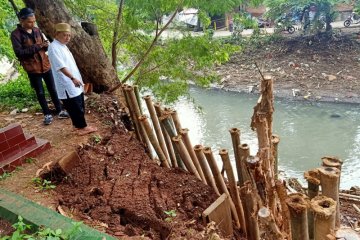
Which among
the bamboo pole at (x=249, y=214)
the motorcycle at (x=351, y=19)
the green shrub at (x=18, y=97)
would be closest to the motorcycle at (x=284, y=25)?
the motorcycle at (x=351, y=19)

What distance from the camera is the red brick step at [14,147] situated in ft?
10.7

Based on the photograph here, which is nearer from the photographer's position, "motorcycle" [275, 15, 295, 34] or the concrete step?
the concrete step

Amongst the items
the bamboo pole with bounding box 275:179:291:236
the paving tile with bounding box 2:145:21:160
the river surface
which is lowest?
the river surface

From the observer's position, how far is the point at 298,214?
1.61 metres

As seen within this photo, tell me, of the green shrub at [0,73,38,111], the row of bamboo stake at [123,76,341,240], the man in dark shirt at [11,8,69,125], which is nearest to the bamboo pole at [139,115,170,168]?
the row of bamboo stake at [123,76,341,240]

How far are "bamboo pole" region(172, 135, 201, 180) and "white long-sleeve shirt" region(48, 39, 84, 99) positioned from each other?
123 cm

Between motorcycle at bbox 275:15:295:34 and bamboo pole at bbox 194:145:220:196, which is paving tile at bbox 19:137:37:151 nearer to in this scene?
bamboo pole at bbox 194:145:220:196

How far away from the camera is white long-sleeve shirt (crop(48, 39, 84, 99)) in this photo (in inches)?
134

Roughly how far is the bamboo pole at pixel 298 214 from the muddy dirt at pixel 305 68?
11021 millimetres

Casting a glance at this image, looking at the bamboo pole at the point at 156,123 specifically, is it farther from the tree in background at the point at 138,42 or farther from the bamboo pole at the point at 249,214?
the tree in background at the point at 138,42

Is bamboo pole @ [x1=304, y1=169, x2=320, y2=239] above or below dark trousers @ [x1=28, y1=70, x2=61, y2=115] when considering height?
below

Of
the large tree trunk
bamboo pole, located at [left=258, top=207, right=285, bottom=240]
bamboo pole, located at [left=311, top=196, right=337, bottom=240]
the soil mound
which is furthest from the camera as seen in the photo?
the large tree trunk

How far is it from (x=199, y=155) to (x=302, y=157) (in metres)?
6.17

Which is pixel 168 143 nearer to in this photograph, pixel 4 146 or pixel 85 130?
pixel 85 130
